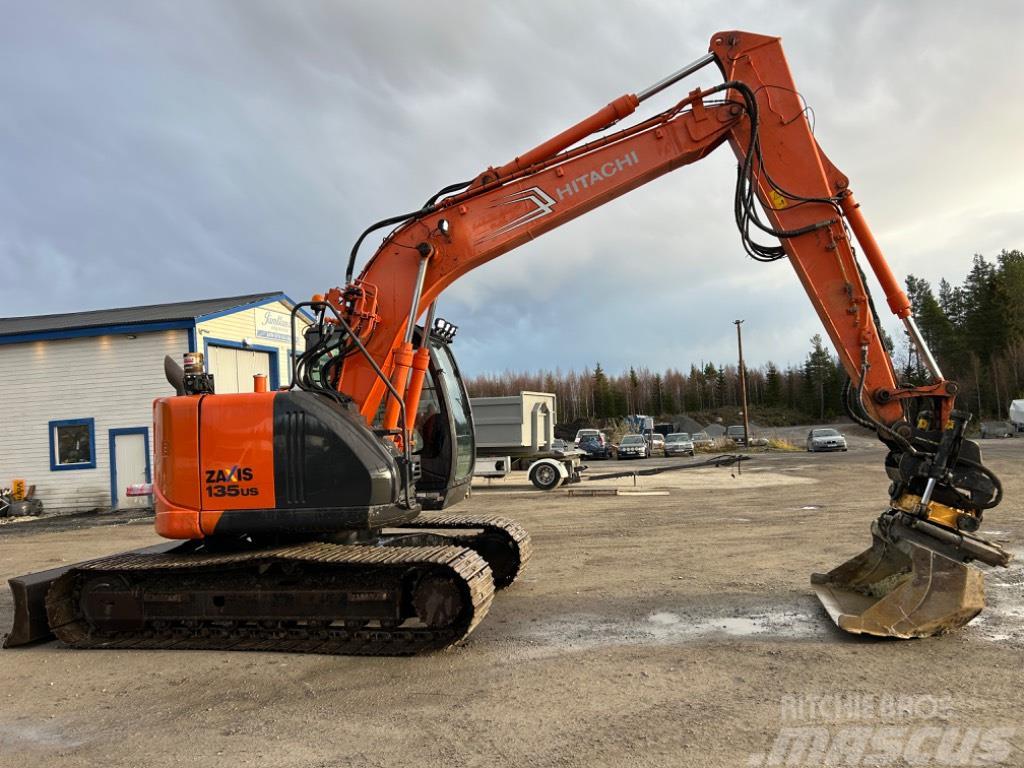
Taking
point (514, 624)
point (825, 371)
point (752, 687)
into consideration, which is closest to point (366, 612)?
point (514, 624)

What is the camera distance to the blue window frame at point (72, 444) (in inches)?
790

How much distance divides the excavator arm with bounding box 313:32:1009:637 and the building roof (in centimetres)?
1404

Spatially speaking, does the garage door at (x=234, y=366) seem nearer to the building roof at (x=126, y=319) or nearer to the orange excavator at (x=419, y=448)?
the building roof at (x=126, y=319)

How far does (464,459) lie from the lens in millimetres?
7875

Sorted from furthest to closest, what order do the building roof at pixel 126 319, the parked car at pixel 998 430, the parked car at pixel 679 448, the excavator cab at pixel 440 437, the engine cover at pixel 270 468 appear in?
1. the parked car at pixel 998 430
2. the parked car at pixel 679 448
3. the building roof at pixel 126 319
4. the excavator cab at pixel 440 437
5. the engine cover at pixel 270 468

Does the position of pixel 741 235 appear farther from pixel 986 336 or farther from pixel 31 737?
pixel 986 336

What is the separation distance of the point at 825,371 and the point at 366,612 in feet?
340

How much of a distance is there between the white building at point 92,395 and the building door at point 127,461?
27 mm

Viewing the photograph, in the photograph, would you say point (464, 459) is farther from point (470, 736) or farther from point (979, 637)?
point (979, 637)

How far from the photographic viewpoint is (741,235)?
23.4 ft

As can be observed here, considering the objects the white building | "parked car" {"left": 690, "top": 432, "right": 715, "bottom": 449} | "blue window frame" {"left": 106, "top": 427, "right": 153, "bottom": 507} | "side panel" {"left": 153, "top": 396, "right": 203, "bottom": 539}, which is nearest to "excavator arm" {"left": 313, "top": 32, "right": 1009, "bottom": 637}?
"side panel" {"left": 153, "top": 396, "right": 203, "bottom": 539}

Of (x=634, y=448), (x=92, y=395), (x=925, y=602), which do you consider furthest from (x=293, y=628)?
(x=634, y=448)

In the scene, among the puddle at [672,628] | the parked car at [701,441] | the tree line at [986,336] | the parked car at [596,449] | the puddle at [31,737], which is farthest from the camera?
the tree line at [986,336]

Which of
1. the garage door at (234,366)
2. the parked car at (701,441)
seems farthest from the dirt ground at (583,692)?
the parked car at (701,441)
